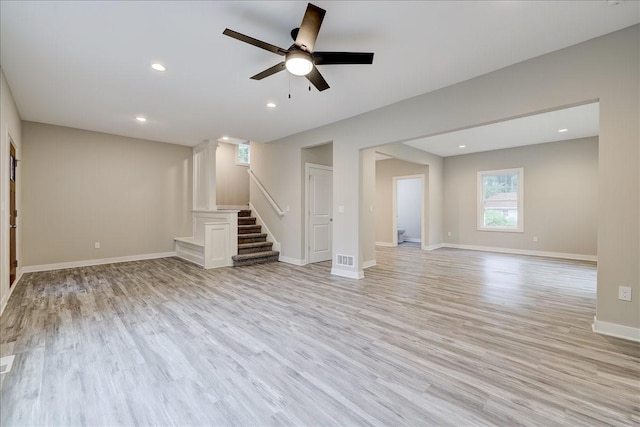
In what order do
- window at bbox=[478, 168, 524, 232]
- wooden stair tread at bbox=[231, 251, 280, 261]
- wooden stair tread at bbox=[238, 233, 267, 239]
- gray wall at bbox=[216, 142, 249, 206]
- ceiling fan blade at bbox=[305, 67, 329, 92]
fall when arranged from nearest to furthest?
ceiling fan blade at bbox=[305, 67, 329, 92] → wooden stair tread at bbox=[231, 251, 280, 261] → wooden stair tread at bbox=[238, 233, 267, 239] → window at bbox=[478, 168, 524, 232] → gray wall at bbox=[216, 142, 249, 206]

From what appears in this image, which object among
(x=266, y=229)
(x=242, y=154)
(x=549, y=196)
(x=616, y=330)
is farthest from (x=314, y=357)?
(x=549, y=196)

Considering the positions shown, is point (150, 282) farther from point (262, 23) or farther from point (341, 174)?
point (262, 23)

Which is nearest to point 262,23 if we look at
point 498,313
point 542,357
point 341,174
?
point 341,174

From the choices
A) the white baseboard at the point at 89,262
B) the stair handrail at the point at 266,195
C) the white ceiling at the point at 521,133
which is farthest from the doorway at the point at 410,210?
the white baseboard at the point at 89,262

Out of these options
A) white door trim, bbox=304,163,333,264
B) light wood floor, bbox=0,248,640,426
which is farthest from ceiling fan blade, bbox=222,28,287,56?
white door trim, bbox=304,163,333,264

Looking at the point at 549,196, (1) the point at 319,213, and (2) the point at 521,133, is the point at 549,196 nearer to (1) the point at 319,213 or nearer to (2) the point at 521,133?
(2) the point at 521,133

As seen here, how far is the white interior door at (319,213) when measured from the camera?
5.91 meters

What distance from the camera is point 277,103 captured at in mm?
4074

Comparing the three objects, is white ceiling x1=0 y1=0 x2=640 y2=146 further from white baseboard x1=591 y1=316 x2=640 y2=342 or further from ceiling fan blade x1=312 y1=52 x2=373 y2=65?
white baseboard x1=591 y1=316 x2=640 y2=342

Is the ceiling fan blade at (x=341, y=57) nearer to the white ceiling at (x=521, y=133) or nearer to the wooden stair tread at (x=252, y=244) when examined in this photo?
the white ceiling at (x=521, y=133)

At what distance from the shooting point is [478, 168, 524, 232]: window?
7168mm

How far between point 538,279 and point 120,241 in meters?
8.19

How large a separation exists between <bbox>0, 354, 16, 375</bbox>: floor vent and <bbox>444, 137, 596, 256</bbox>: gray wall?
895 cm

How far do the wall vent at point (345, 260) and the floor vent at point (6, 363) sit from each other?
12.7 feet
